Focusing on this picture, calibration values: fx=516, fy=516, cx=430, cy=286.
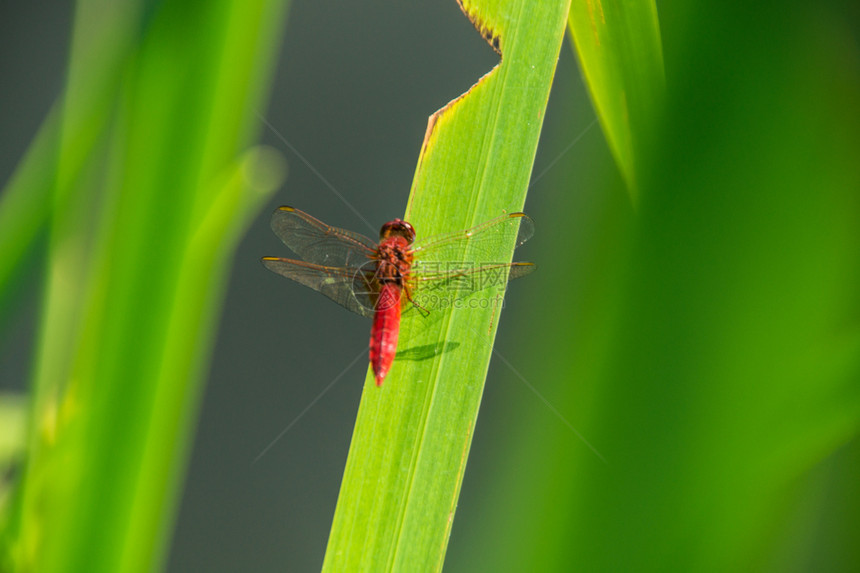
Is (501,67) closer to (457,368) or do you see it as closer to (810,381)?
(457,368)

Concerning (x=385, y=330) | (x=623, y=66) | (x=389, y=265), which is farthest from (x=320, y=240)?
(x=623, y=66)

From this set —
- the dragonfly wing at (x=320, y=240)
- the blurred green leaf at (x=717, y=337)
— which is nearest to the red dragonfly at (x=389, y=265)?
the dragonfly wing at (x=320, y=240)

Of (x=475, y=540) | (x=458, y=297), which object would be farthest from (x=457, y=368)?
(x=475, y=540)

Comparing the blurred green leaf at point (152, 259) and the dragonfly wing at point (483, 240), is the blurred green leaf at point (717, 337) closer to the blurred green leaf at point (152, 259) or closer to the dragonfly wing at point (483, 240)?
the dragonfly wing at point (483, 240)

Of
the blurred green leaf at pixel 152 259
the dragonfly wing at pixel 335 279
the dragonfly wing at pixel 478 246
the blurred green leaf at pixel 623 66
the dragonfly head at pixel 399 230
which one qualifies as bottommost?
the blurred green leaf at pixel 152 259

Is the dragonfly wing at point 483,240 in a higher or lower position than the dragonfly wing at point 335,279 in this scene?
higher

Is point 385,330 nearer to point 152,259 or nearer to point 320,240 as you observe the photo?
point 320,240

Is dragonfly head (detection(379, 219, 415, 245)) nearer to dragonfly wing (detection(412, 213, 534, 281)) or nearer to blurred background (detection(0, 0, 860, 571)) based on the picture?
dragonfly wing (detection(412, 213, 534, 281))
